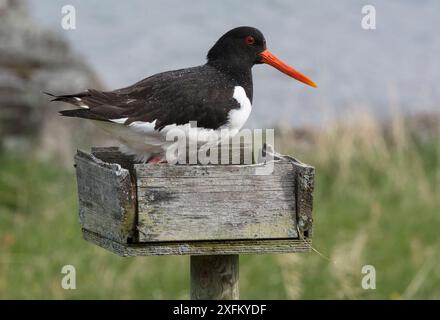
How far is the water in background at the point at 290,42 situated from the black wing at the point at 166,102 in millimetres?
10202

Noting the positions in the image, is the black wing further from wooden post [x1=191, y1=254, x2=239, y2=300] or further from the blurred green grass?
the blurred green grass

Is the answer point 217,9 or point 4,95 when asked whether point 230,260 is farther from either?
point 217,9

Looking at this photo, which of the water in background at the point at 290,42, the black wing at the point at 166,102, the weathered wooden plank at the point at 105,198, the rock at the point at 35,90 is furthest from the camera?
the water in background at the point at 290,42

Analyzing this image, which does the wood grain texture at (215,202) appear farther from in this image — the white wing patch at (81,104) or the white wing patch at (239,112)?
the white wing patch at (81,104)

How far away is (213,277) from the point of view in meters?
5.11

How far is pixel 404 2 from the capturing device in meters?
22.1

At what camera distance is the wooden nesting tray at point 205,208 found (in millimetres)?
4688

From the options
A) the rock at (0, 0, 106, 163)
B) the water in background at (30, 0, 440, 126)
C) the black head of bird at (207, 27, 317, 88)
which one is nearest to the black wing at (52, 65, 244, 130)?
the black head of bird at (207, 27, 317, 88)

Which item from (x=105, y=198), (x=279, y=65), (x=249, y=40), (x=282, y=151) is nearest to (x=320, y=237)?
(x=282, y=151)

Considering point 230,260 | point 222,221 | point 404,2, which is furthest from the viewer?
point 404,2

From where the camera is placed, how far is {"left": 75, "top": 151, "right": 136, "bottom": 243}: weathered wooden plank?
15.2 feet

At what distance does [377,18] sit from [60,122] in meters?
11.3

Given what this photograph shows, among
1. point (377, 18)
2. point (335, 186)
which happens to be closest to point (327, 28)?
point (377, 18)

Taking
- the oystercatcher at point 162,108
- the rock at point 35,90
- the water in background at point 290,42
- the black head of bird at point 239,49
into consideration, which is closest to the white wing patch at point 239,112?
the oystercatcher at point 162,108
